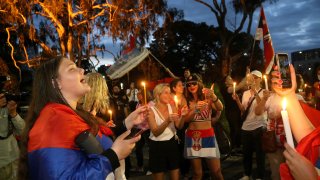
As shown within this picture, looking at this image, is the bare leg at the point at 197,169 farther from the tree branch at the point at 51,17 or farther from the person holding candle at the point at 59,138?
the tree branch at the point at 51,17

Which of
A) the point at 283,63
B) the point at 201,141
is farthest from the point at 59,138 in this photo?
the point at 201,141

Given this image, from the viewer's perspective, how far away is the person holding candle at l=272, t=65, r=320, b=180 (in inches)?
81.3

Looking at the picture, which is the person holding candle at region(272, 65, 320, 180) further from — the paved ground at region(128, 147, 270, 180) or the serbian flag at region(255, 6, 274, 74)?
the paved ground at region(128, 147, 270, 180)

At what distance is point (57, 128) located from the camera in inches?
89.8

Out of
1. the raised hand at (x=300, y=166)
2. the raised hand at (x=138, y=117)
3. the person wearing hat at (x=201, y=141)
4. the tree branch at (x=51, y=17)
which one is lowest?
the person wearing hat at (x=201, y=141)

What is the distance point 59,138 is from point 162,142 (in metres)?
3.66

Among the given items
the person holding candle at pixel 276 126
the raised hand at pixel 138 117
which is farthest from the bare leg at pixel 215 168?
the raised hand at pixel 138 117

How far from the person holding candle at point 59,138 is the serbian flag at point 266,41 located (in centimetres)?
501

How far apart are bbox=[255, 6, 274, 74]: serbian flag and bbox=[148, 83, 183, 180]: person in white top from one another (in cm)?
229

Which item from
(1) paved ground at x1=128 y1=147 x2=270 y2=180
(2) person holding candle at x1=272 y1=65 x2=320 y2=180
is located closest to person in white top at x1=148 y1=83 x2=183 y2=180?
(1) paved ground at x1=128 y1=147 x2=270 y2=180

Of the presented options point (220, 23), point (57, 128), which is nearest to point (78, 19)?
point (220, 23)

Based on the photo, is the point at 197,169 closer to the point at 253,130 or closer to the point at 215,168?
the point at 215,168

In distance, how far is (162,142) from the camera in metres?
5.79

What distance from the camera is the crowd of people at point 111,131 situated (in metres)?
2.23
